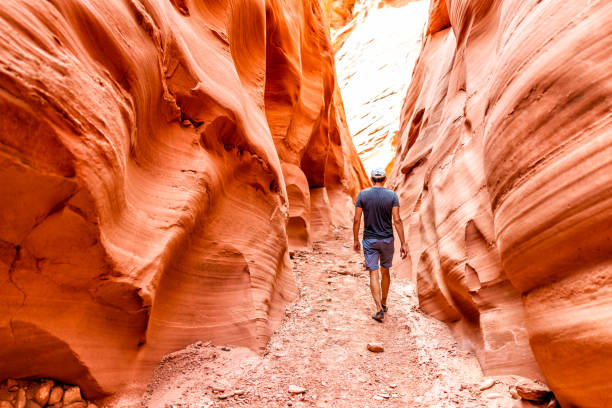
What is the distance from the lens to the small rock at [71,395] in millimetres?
2215

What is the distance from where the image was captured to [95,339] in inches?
91.9

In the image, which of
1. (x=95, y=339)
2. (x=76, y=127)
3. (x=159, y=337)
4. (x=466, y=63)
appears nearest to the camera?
(x=76, y=127)

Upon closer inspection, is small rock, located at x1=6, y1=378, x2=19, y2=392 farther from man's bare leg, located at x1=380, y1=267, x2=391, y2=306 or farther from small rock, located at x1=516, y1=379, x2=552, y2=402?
man's bare leg, located at x1=380, y1=267, x2=391, y2=306

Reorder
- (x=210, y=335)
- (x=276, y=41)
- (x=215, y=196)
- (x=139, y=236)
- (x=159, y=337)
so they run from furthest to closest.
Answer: (x=276, y=41), (x=215, y=196), (x=210, y=335), (x=159, y=337), (x=139, y=236)

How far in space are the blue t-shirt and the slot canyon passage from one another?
1.91ft

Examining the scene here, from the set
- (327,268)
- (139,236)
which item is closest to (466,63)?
(327,268)

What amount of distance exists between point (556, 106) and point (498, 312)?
65.6 inches

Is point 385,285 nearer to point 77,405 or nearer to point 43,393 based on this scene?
point 77,405

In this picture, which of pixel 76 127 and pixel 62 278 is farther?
pixel 62 278

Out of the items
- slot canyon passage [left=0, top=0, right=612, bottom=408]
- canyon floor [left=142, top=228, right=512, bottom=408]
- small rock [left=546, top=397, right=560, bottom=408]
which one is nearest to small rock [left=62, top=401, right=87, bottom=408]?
slot canyon passage [left=0, top=0, right=612, bottom=408]

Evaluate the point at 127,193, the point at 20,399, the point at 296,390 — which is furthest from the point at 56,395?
the point at 296,390

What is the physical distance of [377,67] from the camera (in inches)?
863

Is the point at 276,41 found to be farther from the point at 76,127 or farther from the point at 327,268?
the point at 76,127

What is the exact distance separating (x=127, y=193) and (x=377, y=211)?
2.82 m
